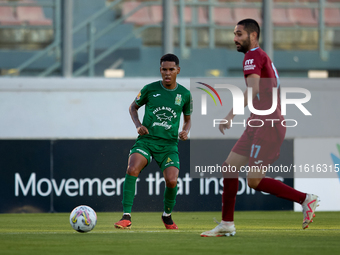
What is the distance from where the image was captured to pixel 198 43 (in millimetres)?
10977

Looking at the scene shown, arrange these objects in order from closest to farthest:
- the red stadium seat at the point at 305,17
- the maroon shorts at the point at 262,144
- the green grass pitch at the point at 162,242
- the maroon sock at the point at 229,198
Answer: the green grass pitch at the point at 162,242 → the maroon shorts at the point at 262,144 → the maroon sock at the point at 229,198 → the red stadium seat at the point at 305,17

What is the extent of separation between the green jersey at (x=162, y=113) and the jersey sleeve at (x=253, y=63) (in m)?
1.45

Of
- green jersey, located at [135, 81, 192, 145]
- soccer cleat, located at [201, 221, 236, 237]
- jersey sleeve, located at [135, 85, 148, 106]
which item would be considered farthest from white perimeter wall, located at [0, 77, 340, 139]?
soccer cleat, located at [201, 221, 236, 237]

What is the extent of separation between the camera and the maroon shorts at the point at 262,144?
4.94 meters

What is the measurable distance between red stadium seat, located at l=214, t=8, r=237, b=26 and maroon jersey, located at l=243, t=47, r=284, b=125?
625cm

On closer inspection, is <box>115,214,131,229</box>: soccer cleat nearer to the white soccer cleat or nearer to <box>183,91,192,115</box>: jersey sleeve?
the white soccer cleat

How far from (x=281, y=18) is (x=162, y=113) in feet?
19.4

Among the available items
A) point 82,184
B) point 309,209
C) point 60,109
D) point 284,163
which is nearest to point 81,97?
point 60,109

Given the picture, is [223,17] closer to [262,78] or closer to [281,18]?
[281,18]

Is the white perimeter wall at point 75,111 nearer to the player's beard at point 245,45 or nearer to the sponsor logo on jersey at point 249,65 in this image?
the player's beard at point 245,45

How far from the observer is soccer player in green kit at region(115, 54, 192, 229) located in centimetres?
602

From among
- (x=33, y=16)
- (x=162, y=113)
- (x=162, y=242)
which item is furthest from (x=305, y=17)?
(x=162, y=242)

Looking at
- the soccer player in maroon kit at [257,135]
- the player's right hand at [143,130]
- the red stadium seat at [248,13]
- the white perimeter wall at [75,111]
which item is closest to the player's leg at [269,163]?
the soccer player in maroon kit at [257,135]

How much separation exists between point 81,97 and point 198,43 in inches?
94.8
